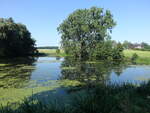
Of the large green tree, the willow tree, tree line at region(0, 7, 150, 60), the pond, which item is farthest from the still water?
the willow tree

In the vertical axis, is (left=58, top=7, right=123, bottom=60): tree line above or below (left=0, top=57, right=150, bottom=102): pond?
above

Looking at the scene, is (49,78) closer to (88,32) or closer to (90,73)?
(90,73)

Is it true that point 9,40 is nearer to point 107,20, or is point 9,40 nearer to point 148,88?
point 107,20

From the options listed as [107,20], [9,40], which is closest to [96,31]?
[107,20]

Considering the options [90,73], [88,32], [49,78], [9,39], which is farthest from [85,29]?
[49,78]

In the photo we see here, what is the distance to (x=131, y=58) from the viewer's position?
106 ft

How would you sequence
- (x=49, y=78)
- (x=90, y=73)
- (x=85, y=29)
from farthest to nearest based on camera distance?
(x=85, y=29) < (x=90, y=73) < (x=49, y=78)

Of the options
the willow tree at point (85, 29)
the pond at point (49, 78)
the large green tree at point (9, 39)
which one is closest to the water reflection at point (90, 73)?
the pond at point (49, 78)

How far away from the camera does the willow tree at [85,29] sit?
3566 centimetres

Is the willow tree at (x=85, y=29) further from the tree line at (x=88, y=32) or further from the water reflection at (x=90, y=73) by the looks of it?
the water reflection at (x=90, y=73)

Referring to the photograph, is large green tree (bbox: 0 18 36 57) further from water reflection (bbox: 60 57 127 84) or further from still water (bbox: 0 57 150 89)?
water reflection (bbox: 60 57 127 84)

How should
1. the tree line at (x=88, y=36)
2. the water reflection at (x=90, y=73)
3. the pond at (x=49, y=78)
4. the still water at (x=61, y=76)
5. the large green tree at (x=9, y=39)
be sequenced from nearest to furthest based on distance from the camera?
1. the pond at (x=49, y=78)
2. the still water at (x=61, y=76)
3. the water reflection at (x=90, y=73)
4. the large green tree at (x=9, y=39)
5. the tree line at (x=88, y=36)

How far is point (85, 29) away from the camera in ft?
114

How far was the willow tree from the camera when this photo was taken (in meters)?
35.7
